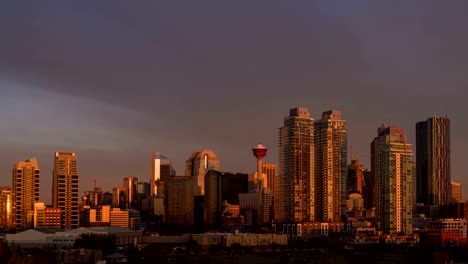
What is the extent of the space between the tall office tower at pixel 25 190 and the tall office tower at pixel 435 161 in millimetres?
47494

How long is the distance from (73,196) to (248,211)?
22281 mm

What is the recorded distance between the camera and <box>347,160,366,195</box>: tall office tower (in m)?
106

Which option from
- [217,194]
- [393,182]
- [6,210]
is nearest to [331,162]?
[393,182]

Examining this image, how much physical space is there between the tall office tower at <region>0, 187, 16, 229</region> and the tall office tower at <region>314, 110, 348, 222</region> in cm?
2846

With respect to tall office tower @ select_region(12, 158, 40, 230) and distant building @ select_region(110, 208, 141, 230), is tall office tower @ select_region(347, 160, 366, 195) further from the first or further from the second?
tall office tower @ select_region(12, 158, 40, 230)

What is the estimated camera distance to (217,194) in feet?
312

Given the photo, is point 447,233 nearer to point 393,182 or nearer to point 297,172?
point 393,182

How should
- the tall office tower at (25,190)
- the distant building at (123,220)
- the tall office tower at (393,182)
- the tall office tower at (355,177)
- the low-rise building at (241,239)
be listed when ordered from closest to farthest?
the low-rise building at (241,239) < the tall office tower at (393,182) < the tall office tower at (25,190) < the distant building at (123,220) < the tall office tower at (355,177)

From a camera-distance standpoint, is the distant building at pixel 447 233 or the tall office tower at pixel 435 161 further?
the tall office tower at pixel 435 161

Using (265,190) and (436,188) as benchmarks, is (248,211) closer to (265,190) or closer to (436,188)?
(265,190)

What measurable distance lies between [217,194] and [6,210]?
22975mm

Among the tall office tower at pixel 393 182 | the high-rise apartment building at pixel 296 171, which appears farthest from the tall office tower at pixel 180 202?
the tall office tower at pixel 393 182

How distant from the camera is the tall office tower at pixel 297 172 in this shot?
82.1 meters

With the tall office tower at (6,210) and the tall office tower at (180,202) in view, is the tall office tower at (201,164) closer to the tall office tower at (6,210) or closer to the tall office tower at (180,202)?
the tall office tower at (180,202)
